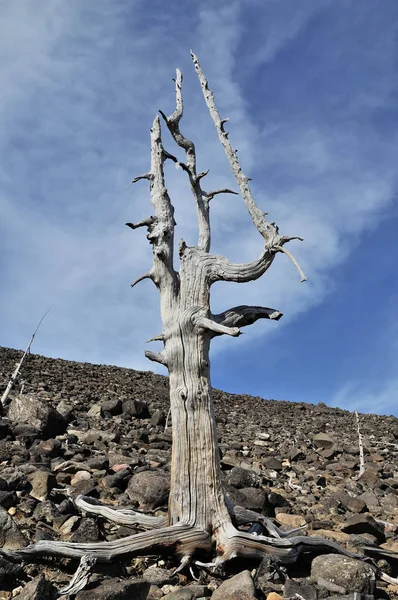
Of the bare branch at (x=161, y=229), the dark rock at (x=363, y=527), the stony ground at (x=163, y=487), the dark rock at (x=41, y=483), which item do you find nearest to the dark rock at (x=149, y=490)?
the stony ground at (x=163, y=487)

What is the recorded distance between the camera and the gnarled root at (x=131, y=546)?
6207 millimetres

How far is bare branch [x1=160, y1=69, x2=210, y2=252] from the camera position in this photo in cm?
916

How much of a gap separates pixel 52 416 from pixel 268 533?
780 cm

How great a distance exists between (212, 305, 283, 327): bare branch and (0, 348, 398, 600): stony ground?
128 inches

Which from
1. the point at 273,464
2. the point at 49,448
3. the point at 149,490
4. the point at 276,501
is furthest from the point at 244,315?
the point at 273,464

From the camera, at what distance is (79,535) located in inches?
287

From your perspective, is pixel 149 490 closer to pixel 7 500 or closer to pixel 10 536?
pixel 7 500

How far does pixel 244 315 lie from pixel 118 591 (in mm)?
4200

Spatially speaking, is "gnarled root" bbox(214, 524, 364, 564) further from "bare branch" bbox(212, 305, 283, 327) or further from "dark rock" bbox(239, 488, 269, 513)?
"bare branch" bbox(212, 305, 283, 327)

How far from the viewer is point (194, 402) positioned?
747 centimetres

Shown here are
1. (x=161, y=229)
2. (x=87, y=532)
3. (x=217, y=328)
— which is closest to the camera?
(x=87, y=532)

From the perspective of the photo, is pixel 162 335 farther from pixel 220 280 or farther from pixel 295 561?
pixel 295 561

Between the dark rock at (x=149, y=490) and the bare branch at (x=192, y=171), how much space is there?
415 centimetres

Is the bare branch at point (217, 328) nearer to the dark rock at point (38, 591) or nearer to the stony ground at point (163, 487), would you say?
the stony ground at point (163, 487)
